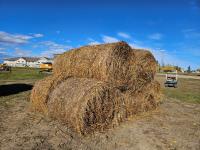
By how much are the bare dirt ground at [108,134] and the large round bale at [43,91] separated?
1.17 feet

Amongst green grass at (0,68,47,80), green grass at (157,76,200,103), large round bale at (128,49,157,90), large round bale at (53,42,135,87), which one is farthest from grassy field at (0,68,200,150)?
green grass at (0,68,47,80)

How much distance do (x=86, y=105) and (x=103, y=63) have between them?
2.07 m

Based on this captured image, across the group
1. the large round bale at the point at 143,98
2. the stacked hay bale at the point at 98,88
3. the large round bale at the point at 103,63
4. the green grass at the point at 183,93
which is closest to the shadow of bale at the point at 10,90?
the stacked hay bale at the point at 98,88

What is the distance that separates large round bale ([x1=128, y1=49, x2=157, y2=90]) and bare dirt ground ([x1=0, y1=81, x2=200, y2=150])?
1.34 meters

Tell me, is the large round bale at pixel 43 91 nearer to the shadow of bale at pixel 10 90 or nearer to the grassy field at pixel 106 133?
the grassy field at pixel 106 133

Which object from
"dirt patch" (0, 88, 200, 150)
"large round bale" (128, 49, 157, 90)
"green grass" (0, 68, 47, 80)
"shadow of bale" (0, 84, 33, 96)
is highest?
"large round bale" (128, 49, 157, 90)

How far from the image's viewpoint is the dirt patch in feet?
24.1

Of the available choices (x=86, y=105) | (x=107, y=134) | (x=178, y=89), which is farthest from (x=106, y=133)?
(x=178, y=89)

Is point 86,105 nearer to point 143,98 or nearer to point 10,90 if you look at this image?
point 143,98

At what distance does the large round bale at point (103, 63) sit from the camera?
32.0 ft

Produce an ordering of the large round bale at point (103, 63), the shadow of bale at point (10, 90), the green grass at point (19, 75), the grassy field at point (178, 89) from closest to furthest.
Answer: the large round bale at point (103, 63)
the shadow of bale at point (10, 90)
the grassy field at point (178, 89)
the green grass at point (19, 75)

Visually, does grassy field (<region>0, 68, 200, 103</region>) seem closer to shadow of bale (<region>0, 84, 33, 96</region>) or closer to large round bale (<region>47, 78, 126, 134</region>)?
shadow of bale (<region>0, 84, 33, 96</region>)

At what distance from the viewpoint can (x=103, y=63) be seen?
384 inches

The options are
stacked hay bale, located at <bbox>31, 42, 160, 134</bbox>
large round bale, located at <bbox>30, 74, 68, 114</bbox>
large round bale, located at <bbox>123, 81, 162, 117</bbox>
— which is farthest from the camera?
large round bale, located at <bbox>123, 81, 162, 117</bbox>
